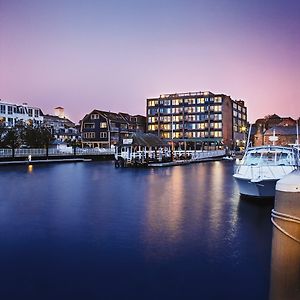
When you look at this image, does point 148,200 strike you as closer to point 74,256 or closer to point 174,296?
point 74,256

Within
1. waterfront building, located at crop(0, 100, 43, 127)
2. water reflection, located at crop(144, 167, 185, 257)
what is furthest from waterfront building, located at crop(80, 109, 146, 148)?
water reflection, located at crop(144, 167, 185, 257)

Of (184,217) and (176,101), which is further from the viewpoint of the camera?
(176,101)

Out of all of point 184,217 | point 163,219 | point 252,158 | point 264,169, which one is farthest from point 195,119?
point 163,219

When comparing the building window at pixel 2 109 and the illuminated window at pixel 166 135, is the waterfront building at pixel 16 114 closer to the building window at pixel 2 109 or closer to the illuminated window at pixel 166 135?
the building window at pixel 2 109

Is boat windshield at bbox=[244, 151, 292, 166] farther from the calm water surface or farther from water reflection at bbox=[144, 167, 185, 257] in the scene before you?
water reflection at bbox=[144, 167, 185, 257]

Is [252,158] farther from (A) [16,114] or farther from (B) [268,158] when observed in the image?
(A) [16,114]

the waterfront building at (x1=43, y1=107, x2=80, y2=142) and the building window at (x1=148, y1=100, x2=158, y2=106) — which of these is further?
the building window at (x1=148, y1=100, x2=158, y2=106)

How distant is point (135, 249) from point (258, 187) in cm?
1036

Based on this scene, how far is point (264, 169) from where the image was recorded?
20.6 metres

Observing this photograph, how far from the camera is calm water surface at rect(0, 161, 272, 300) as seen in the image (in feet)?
29.9

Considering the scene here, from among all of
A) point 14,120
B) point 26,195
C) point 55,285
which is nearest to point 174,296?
point 55,285

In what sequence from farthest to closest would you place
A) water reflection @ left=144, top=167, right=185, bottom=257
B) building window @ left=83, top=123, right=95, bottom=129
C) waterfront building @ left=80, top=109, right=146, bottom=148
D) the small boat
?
1. building window @ left=83, top=123, right=95, bottom=129
2. waterfront building @ left=80, top=109, right=146, bottom=148
3. the small boat
4. water reflection @ left=144, top=167, right=185, bottom=257

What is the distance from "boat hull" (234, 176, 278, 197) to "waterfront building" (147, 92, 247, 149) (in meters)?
102

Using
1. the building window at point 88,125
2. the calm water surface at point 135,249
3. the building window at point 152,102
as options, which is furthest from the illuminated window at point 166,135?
the calm water surface at point 135,249
